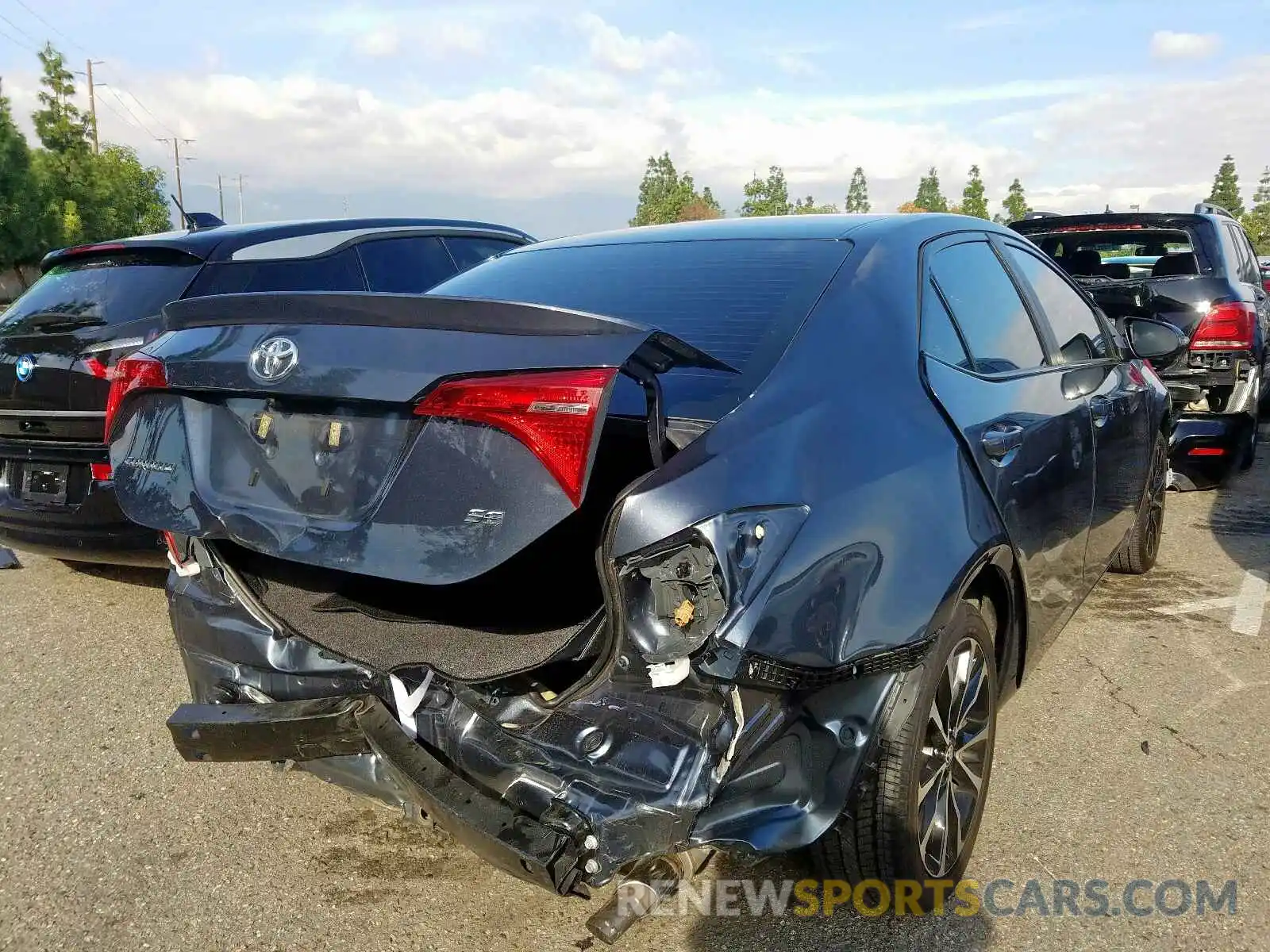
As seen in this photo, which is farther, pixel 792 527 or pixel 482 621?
pixel 482 621

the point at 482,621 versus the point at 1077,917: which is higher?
the point at 482,621

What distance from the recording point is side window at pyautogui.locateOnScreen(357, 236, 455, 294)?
5.86 meters

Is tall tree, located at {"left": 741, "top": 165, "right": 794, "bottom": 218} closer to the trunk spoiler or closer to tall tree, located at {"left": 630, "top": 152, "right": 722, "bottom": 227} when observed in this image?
tall tree, located at {"left": 630, "top": 152, "right": 722, "bottom": 227}

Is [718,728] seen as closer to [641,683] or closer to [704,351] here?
[641,683]

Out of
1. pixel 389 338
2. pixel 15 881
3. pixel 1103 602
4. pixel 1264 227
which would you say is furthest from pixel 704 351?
pixel 1264 227

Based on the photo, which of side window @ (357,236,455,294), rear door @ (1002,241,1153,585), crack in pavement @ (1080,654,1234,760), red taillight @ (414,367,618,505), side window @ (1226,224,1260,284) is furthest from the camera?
side window @ (1226,224,1260,284)

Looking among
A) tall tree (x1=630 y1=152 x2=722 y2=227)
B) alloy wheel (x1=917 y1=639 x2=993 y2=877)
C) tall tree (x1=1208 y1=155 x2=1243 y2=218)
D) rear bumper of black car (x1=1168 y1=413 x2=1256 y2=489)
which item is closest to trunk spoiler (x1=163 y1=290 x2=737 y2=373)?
alloy wheel (x1=917 y1=639 x2=993 y2=877)

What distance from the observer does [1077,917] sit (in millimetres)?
2432

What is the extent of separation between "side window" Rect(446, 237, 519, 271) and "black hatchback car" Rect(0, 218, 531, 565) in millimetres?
951

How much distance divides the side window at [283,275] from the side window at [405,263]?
0.31 ft

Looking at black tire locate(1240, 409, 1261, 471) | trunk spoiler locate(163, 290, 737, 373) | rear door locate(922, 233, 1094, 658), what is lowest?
black tire locate(1240, 409, 1261, 471)

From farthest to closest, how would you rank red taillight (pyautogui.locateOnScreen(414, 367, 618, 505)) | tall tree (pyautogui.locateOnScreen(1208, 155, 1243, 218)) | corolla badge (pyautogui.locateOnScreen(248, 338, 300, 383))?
tall tree (pyautogui.locateOnScreen(1208, 155, 1243, 218)), corolla badge (pyautogui.locateOnScreen(248, 338, 300, 383)), red taillight (pyautogui.locateOnScreen(414, 367, 618, 505))

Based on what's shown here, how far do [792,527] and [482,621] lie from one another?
81 cm

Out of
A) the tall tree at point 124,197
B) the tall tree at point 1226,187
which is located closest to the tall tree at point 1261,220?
the tall tree at point 1226,187
